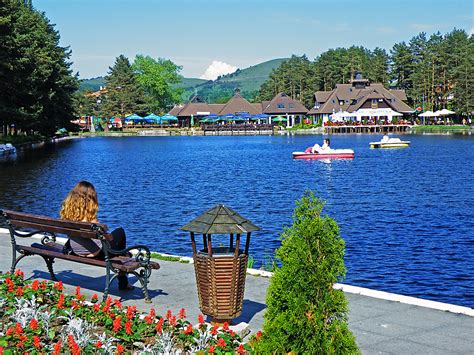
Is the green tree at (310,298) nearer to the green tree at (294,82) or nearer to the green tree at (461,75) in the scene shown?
the green tree at (461,75)

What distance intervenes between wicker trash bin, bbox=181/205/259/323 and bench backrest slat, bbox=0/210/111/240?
158 cm

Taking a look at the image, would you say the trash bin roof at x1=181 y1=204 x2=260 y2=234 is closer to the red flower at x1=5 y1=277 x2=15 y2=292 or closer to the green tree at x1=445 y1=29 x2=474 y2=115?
the red flower at x1=5 y1=277 x2=15 y2=292

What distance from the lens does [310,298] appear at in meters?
5.01

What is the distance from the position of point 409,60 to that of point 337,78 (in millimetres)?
15834

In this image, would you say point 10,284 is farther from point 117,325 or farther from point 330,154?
point 330,154

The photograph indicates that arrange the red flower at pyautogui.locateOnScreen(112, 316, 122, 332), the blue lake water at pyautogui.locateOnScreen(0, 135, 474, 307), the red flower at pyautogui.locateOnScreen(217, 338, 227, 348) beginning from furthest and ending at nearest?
the blue lake water at pyautogui.locateOnScreen(0, 135, 474, 307), the red flower at pyautogui.locateOnScreen(112, 316, 122, 332), the red flower at pyautogui.locateOnScreen(217, 338, 227, 348)

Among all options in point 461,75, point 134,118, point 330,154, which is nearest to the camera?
point 330,154

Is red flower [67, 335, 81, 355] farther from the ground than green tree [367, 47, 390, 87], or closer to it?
closer to it

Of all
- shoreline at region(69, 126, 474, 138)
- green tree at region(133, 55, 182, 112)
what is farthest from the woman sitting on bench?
green tree at region(133, 55, 182, 112)

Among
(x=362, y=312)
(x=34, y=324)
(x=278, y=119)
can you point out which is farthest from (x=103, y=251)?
(x=278, y=119)

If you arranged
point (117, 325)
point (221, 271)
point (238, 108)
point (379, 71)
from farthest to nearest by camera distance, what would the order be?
point (379, 71) → point (238, 108) → point (221, 271) → point (117, 325)

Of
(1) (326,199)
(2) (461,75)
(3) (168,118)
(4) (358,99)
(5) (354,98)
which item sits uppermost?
(2) (461,75)

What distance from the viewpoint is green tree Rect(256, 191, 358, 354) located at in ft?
16.1

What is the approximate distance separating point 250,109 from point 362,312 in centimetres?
12699
